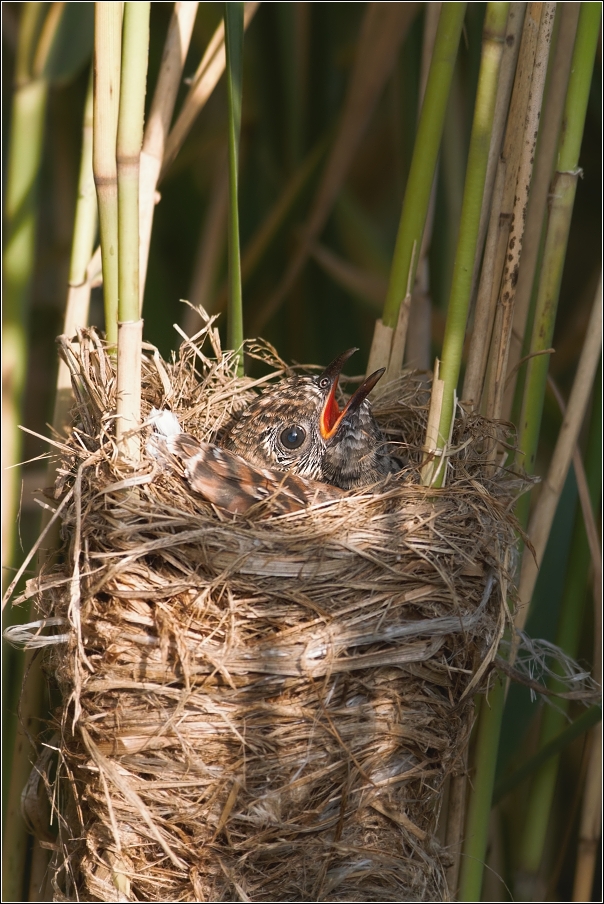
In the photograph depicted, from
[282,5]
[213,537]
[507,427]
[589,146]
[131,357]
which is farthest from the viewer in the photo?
[589,146]

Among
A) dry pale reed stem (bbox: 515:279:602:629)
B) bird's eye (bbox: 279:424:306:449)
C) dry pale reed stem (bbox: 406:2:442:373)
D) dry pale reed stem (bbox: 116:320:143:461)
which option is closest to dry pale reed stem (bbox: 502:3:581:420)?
dry pale reed stem (bbox: 515:279:602:629)

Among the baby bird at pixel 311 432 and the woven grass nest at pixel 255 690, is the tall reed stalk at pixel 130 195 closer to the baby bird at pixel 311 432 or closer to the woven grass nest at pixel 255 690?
the woven grass nest at pixel 255 690

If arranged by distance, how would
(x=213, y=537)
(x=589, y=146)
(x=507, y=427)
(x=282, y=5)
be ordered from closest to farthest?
(x=213, y=537)
(x=507, y=427)
(x=282, y=5)
(x=589, y=146)

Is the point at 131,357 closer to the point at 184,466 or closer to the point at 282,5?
the point at 184,466

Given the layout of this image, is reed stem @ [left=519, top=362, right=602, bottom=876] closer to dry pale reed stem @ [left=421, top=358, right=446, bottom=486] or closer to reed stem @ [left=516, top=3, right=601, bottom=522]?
reed stem @ [left=516, top=3, right=601, bottom=522]

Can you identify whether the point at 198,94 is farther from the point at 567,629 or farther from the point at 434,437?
the point at 567,629

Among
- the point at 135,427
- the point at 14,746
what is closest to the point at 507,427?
the point at 135,427

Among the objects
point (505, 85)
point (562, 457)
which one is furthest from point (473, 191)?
point (562, 457)
